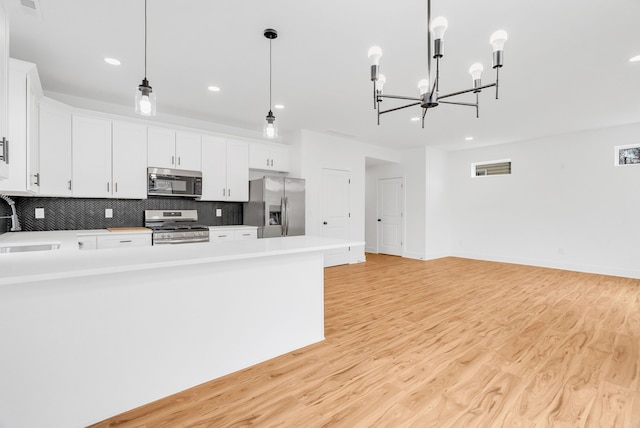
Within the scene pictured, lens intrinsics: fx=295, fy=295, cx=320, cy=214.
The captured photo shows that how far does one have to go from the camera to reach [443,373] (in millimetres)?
2158

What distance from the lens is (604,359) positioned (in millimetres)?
2355

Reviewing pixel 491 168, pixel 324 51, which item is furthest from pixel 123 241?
pixel 491 168

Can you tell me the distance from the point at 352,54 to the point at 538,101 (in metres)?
2.92

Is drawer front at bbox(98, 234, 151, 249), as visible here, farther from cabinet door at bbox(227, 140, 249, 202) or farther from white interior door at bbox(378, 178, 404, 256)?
white interior door at bbox(378, 178, 404, 256)

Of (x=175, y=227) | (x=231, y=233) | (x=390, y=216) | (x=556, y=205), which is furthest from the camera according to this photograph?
(x=390, y=216)

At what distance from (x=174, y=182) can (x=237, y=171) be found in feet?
3.42

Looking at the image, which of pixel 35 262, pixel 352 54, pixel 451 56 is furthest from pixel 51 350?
pixel 451 56

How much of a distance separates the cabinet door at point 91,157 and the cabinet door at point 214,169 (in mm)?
1248

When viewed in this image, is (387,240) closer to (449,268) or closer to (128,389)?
(449,268)

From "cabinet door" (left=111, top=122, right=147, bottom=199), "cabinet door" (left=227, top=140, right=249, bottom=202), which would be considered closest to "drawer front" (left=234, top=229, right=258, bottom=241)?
"cabinet door" (left=227, top=140, right=249, bottom=202)

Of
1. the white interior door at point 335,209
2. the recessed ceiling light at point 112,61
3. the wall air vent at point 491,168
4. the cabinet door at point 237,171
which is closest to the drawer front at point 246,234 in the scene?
the cabinet door at point 237,171

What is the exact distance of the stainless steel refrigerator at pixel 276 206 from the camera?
493 cm

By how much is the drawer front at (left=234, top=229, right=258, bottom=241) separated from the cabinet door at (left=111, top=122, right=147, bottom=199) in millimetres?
1425

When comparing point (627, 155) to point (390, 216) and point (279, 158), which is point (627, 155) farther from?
point (279, 158)
